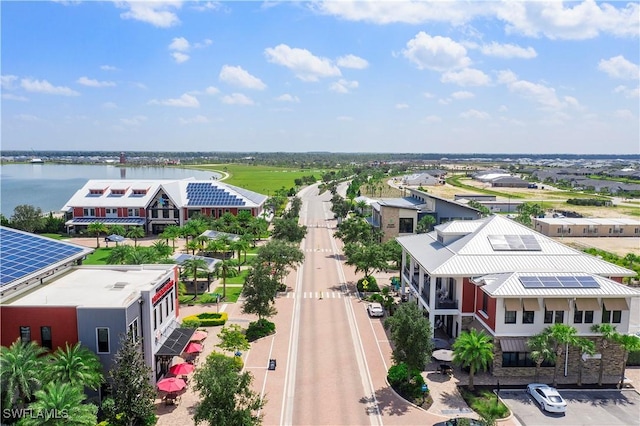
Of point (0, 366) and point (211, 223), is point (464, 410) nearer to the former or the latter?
point (0, 366)

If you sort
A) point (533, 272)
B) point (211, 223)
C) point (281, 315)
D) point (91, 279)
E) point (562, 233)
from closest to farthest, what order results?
point (91, 279) → point (533, 272) → point (281, 315) → point (211, 223) → point (562, 233)

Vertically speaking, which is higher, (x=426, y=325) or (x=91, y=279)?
(x=91, y=279)

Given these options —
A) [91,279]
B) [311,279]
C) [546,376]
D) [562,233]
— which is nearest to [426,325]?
[546,376]

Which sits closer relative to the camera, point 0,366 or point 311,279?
point 0,366

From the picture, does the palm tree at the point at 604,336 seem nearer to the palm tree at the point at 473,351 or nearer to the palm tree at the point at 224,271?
the palm tree at the point at 473,351

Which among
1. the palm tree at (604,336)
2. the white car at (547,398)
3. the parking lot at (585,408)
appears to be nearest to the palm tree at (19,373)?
the parking lot at (585,408)

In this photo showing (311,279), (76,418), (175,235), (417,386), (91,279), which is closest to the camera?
(76,418)

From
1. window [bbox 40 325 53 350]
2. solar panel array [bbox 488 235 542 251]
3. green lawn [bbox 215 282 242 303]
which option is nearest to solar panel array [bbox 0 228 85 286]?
window [bbox 40 325 53 350]
